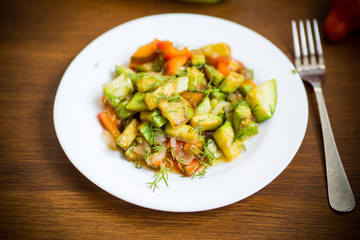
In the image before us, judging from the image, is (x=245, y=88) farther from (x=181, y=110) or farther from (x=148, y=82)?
(x=148, y=82)

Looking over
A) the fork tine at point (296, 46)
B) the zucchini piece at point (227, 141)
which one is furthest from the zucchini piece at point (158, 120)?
the fork tine at point (296, 46)

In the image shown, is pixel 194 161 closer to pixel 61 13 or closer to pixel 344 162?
pixel 344 162

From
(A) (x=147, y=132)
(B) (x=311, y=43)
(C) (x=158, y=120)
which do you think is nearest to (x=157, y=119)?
(C) (x=158, y=120)

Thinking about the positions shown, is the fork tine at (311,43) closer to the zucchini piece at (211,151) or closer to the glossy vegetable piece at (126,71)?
the zucchini piece at (211,151)

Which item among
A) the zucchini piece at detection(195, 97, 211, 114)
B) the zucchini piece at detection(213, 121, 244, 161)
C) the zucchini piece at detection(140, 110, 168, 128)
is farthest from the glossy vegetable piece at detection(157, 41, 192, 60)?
the zucchini piece at detection(213, 121, 244, 161)

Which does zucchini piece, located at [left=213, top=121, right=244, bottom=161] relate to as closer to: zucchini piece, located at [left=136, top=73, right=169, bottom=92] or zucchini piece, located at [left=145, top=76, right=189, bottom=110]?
zucchini piece, located at [left=145, top=76, right=189, bottom=110]
